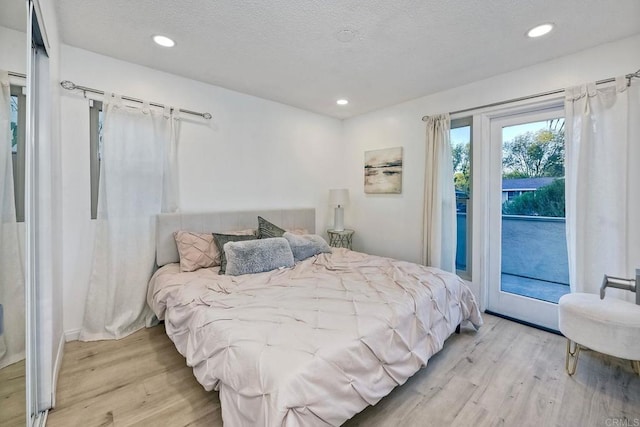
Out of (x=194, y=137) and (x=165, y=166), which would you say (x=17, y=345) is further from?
(x=194, y=137)

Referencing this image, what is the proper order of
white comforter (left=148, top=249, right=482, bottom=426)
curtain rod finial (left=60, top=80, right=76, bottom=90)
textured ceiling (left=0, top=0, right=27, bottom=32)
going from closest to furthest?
textured ceiling (left=0, top=0, right=27, bottom=32), white comforter (left=148, top=249, right=482, bottom=426), curtain rod finial (left=60, top=80, right=76, bottom=90)

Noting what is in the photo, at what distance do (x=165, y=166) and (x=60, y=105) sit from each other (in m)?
0.88

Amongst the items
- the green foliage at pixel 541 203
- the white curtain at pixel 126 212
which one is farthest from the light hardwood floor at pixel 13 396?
the green foliage at pixel 541 203

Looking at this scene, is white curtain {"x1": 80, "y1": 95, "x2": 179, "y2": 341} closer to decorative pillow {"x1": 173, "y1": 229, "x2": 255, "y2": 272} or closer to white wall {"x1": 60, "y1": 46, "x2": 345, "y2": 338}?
white wall {"x1": 60, "y1": 46, "x2": 345, "y2": 338}

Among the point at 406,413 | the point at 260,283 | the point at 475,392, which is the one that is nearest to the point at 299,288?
the point at 260,283

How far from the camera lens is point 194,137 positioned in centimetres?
308

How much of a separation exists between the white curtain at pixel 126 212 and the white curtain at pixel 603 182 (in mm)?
3696

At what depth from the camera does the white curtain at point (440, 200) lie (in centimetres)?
326

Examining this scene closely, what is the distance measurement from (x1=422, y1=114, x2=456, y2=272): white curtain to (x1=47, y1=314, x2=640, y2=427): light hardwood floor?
3.39 feet

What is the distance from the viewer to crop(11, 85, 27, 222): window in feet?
3.78

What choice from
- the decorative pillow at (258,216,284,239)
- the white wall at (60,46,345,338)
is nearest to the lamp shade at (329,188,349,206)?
the white wall at (60,46,345,338)

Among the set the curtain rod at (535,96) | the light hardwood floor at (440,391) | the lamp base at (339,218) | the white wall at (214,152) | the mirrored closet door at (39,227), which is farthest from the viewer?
the lamp base at (339,218)

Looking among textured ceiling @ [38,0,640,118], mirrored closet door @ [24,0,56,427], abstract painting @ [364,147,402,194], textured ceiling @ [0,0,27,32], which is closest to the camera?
textured ceiling @ [0,0,27,32]

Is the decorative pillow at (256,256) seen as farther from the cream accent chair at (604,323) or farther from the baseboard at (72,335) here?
the cream accent chair at (604,323)
